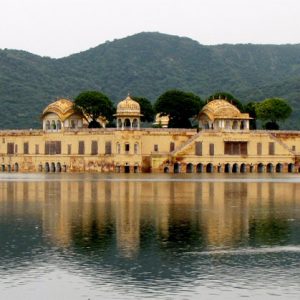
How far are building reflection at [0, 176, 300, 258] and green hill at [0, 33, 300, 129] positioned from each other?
216 ft

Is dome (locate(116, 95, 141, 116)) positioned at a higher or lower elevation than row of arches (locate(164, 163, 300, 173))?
higher

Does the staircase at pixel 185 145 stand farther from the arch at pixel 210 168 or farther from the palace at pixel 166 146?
the arch at pixel 210 168

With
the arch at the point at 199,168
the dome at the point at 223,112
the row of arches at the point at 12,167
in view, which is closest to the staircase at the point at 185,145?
the arch at the point at 199,168

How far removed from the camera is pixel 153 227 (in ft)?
102

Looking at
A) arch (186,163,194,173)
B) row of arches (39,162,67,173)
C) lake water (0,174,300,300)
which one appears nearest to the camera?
lake water (0,174,300,300)

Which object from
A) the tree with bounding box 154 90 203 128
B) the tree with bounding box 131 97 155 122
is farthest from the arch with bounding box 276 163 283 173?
the tree with bounding box 131 97 155 122

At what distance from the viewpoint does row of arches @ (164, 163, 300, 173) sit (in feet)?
267

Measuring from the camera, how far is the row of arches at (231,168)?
8144 centimetres

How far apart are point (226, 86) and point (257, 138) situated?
246 ft

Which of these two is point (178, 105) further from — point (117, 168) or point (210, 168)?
point (117, 168)

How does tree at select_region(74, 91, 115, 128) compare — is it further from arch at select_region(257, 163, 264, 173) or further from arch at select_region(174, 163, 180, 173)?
arch at select_region(257, 163, 264, 173)

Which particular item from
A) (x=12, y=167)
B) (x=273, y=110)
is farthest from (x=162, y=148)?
(x=12, y=167)

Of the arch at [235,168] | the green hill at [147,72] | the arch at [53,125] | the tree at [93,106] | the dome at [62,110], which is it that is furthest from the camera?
the green hill at [147,72]

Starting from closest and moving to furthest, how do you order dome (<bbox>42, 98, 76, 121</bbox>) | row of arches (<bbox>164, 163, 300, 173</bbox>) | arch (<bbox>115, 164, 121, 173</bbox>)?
arch (<bbox>115, 164, 121, 173</bbox>) < row of arches (<bbox>164, 163, 300, 173</bbox>) < dome (<bbox>42, 98, 76, 121</bbox>)
